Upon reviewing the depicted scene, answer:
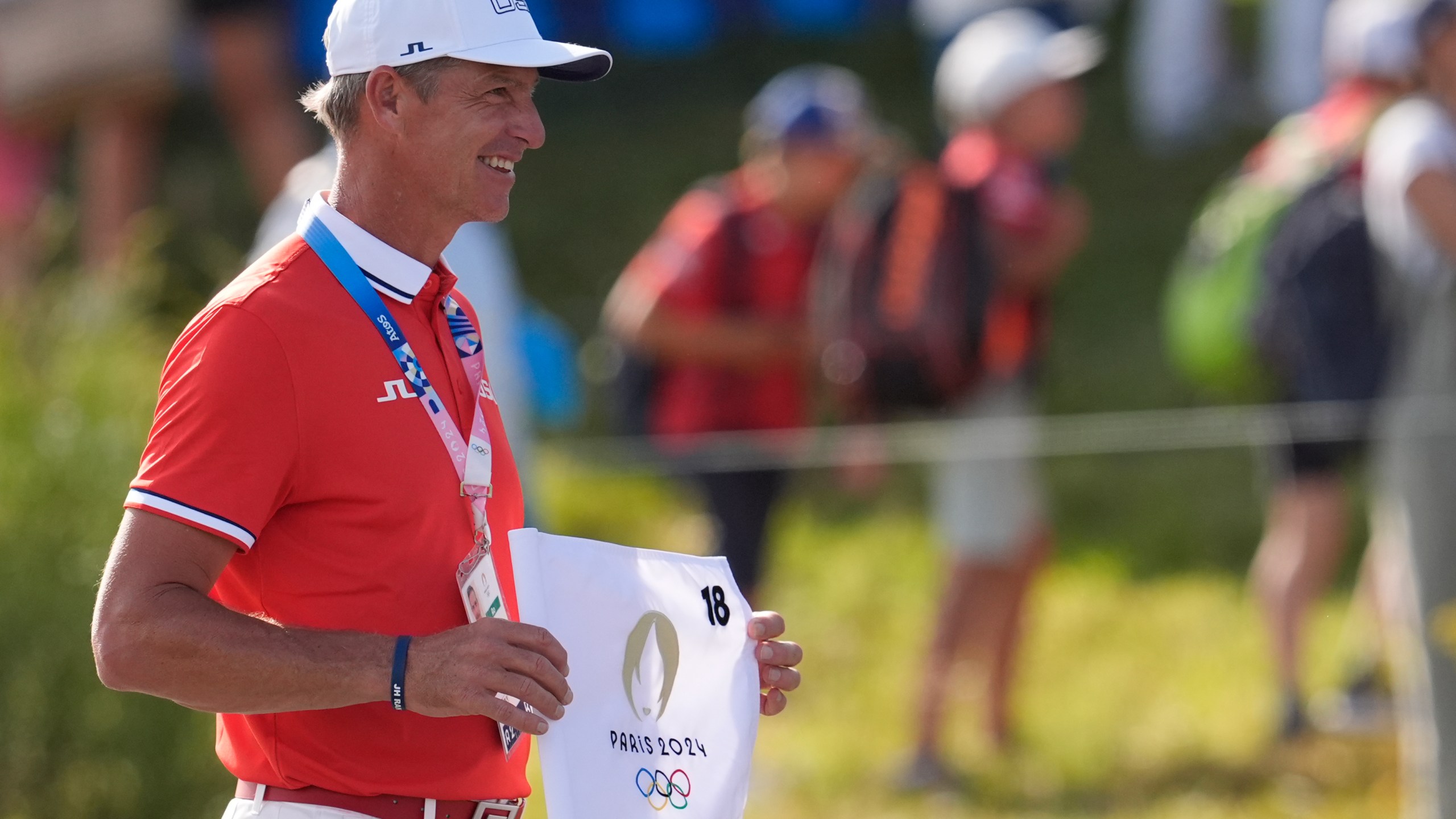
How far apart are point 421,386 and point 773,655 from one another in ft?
2.11

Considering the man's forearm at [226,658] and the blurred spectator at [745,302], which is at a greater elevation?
the blurred spectator at [745,302]

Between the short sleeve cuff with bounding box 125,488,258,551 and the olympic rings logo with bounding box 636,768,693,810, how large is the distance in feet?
2.20

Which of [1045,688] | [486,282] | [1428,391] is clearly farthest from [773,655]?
[1045,688]

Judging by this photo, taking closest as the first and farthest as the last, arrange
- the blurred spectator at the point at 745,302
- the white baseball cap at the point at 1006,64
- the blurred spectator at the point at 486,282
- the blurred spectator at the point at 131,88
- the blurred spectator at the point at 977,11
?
the blurred spectator at the point at 486,282 → the blurred spectator at the point at 745,302 → the white baseball cap at the point at 1006,64 → the blurred spectator at the point at 131,88 → the blurred spectator at the point at 977,11

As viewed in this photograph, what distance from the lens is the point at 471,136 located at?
7.98ft

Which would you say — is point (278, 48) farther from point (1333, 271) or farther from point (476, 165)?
point (476, 165)

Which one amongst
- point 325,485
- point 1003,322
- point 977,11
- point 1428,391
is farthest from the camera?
point 977,11

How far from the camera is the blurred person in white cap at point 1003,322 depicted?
19.6 feet

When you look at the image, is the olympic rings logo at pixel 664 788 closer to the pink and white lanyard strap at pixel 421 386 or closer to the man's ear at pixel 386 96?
the pink and white lanyard strap at pixel 421 386

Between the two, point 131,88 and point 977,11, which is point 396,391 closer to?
point 131,88

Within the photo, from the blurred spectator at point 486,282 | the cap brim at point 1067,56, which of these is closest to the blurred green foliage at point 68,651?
the blurred spectator at point 486,282

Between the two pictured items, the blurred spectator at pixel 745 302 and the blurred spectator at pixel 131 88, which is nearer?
the blurred spectator at pixel 745 302

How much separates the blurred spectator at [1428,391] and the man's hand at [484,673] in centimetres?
326

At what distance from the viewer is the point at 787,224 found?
6.10 metres
